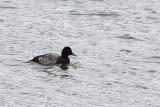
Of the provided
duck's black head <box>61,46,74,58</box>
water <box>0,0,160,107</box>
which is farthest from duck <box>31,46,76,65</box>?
water <box>0,0,160,107</box>

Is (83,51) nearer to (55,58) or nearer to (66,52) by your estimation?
(66,52)

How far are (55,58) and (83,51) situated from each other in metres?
1.29

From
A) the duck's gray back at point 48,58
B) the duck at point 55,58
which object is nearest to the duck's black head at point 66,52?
the duck at point 55,58

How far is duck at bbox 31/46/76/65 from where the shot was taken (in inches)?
789

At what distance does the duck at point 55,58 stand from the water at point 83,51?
22cm

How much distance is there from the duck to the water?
0.22 meters

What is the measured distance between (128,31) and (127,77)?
6.55 m

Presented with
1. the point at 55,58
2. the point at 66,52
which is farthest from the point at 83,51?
the point at 55,58

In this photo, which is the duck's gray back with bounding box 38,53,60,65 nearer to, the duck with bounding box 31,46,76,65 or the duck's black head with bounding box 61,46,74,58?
the duck with bounding box 31,46,76,65

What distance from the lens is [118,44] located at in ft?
75.0

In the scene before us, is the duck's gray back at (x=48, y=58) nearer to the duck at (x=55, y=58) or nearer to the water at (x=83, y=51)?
the duck at (x=55, y=58)

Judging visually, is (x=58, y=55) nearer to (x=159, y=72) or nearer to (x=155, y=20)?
(x=159, y=72)

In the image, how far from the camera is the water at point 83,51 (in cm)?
1641

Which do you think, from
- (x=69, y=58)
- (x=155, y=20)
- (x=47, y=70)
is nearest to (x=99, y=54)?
(x=69, y=58)
